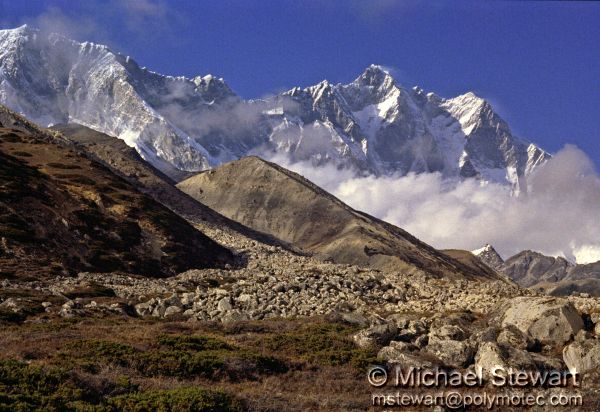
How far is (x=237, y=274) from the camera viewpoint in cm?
8206

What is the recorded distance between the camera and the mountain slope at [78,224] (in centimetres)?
7894

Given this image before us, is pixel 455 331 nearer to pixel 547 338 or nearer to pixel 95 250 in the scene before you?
pixel 547 338

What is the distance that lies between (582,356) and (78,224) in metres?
71.7

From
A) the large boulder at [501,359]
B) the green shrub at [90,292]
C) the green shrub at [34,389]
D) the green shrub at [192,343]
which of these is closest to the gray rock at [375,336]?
the large boulder at [501,359]

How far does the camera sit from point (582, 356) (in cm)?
3203

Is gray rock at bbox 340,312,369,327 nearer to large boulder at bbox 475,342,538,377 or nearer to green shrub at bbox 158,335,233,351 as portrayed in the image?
green shrub at bbox 158,335,233,351

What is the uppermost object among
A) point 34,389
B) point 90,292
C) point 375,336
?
point 90,292

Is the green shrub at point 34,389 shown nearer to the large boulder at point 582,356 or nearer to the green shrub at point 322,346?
the green shrub at point 322,346

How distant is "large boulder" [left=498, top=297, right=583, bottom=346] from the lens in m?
36.8

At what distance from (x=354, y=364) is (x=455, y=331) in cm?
781

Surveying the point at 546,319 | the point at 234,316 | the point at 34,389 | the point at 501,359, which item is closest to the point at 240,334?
the point at 234,316

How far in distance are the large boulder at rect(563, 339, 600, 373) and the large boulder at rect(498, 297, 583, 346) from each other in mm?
3322

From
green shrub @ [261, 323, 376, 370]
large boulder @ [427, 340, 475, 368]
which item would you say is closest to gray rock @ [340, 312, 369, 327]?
green shrub @ [261, 323, 376, 370]

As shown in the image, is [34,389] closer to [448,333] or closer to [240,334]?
[240,334]
